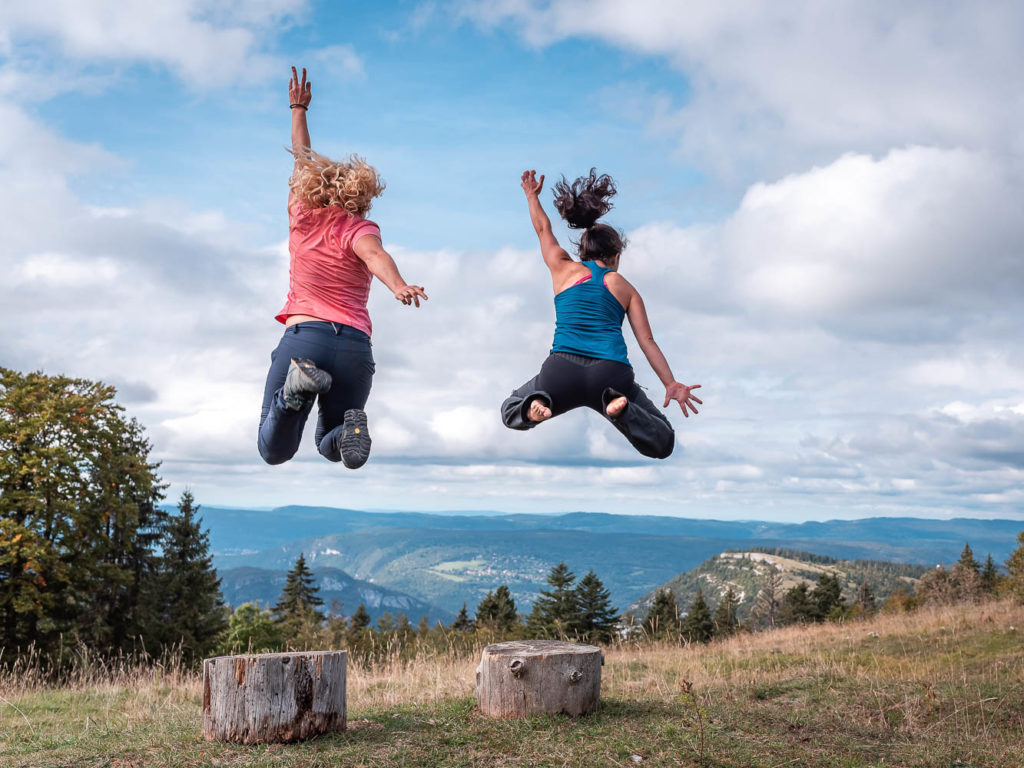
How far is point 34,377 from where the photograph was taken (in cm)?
3148

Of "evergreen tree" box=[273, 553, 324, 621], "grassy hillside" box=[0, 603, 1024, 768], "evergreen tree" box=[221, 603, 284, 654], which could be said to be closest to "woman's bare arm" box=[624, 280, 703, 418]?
"grassy hillside" box=[0, 603, 1024, 768]

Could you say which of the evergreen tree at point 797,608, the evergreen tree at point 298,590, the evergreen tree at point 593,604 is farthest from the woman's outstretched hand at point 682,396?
the evergreen tree at point 797,608

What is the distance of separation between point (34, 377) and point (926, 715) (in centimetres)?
3127

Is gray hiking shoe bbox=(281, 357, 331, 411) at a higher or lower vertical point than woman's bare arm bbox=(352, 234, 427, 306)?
lower

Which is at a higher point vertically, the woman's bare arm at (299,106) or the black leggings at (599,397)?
the woman's bare arm at (299,106)

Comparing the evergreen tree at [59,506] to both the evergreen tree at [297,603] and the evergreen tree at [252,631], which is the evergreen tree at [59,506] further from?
the evergreen tree at [297,603]

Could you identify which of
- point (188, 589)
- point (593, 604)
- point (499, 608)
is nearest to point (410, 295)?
point (188, 589)

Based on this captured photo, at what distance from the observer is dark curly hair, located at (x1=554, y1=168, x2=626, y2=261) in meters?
5.53

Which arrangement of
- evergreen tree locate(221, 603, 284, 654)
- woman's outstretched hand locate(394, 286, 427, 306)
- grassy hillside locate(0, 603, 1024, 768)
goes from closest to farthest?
woman's outstretched hand locate(394, 286, 427, 306) → grassy hillside locate(0, 603, 1024, 768) → evergreen tree locate(221, 603, 284, 654)

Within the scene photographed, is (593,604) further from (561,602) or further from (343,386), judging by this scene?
(343,386)

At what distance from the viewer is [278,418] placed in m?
5.01

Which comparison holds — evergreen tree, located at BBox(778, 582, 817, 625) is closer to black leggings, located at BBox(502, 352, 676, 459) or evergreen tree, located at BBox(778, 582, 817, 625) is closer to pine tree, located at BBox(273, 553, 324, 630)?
pine tree, located at BBox(273, 553, 324, 630)

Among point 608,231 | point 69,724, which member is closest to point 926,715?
point 608,231

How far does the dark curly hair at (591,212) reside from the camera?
5.53 meters
